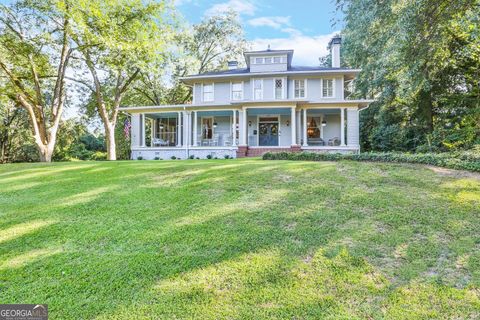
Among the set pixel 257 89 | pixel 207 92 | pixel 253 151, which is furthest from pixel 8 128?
pixel 253 151

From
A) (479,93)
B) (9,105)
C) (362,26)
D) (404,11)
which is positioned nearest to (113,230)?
(404,11)

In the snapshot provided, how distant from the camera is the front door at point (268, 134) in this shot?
18.8 m

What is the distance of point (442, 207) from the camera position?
4.92 m

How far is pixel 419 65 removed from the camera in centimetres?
930

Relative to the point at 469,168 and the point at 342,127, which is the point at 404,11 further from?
the point at 342,127

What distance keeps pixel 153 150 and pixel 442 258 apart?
16910mm

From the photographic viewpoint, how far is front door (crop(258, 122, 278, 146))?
18766mm

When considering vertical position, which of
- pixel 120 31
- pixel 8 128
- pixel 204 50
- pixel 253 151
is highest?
pixel 204 50

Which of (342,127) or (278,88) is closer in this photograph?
(342,127)

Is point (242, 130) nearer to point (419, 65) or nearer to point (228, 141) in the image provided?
point (228, 141)

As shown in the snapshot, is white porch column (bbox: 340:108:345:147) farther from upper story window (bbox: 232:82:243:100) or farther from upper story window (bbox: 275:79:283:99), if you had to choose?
upper story window (bbox: 232:82:243:100)

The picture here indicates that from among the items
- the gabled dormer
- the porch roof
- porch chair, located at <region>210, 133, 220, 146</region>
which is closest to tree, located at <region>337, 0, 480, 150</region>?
the porch roof

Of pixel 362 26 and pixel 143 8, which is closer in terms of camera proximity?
pixel 362 26

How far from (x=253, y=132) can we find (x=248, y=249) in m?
15.6
